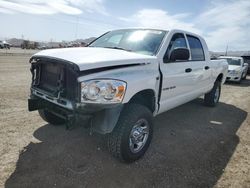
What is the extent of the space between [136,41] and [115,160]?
205 cm

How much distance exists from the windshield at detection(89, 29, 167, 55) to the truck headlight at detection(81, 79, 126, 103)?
122cm

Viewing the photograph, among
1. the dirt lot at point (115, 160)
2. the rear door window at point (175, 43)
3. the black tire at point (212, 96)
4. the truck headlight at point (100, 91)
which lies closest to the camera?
the truck headlight at point (100, 91)

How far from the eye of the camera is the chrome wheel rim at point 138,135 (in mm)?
3266

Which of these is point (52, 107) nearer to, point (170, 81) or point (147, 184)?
point (147, 184)

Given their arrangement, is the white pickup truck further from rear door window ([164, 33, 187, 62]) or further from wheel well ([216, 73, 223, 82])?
wheel well ([216, 73, 223, 82])

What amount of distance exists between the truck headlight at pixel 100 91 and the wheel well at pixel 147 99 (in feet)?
2.27

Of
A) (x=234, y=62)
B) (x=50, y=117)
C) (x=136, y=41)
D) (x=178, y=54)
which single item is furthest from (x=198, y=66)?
(x=234, y=62)

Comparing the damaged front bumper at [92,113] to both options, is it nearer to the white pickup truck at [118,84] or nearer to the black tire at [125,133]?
the white pickup truck at [118,84]

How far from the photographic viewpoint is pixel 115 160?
3.33m

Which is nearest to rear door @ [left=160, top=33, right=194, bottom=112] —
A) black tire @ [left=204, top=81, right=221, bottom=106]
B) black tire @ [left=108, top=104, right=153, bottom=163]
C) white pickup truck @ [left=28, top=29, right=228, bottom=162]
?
white pickup truck @ [left=28, top=29, right=228, bottom=162]

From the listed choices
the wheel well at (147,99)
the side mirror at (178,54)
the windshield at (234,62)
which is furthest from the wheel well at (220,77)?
the windshield at (234,62)

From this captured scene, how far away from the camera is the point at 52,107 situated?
10.2ft

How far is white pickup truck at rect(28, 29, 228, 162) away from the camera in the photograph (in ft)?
8.91

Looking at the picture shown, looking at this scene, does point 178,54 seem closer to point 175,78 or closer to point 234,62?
point 175,78
